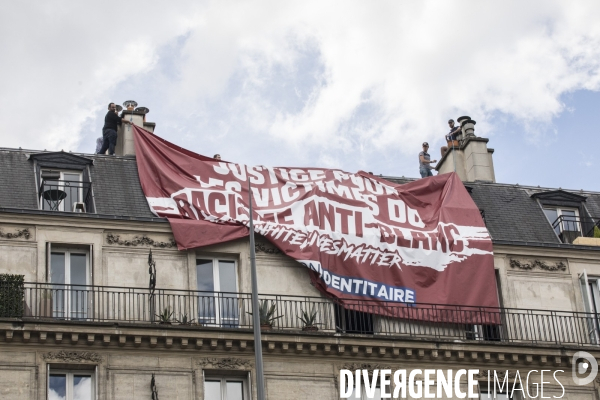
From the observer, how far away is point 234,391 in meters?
37.1

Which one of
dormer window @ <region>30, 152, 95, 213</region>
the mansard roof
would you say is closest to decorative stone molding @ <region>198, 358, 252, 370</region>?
the mansard roof

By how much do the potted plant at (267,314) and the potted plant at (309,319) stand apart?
0.72m

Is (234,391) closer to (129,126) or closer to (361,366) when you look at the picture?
(361,366)

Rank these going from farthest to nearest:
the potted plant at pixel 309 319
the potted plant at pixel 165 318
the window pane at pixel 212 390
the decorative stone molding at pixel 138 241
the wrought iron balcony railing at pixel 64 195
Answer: the wrought iron balcony railing at pixel 64 195
the decorative stone molding at pixel 138 241
the potted plant at pixel 309 319
the potted plant at pixel 165 318
the window pane at pixel 212 390

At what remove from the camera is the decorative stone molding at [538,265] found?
1635 inches

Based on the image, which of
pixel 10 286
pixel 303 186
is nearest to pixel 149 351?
pixel 10 286

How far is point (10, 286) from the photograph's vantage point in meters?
36.3

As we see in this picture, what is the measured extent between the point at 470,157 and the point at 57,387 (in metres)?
16.3

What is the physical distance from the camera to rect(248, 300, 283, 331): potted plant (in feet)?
124

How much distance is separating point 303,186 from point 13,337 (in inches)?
387

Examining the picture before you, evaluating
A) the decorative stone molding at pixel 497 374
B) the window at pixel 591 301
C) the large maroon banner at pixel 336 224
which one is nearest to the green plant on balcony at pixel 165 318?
the large maroon banner at pixel 336 224

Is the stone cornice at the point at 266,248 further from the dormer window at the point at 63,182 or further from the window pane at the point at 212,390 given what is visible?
the dormer window at the point at 63,182

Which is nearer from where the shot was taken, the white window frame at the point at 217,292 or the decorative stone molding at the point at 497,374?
the white window frame at the point at 217,292

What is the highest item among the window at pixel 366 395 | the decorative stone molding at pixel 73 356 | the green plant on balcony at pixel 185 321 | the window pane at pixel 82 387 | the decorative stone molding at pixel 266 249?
the decorative stone molding at pixel 266 249
